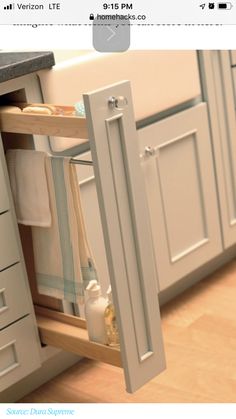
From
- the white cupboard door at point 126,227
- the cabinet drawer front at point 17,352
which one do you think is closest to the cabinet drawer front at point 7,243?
the cabinet drawer front at point 17,352

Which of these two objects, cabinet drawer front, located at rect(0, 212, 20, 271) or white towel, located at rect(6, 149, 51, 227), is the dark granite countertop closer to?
white towel, located at rect(6, 149, 51, 227)

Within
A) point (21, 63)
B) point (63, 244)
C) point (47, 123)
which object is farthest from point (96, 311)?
point (21, 63)

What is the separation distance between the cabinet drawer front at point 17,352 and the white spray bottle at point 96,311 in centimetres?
20

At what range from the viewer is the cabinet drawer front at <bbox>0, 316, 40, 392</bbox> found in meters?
1.96

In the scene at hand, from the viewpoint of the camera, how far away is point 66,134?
171cm

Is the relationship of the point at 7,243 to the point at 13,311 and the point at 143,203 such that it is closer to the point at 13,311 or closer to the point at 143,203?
the point at 13,311

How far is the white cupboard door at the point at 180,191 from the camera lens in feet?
7.65

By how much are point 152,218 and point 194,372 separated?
45cm

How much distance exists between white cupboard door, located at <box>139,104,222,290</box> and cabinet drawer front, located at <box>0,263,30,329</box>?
508 millimetres

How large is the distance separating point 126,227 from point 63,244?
0.22 meters

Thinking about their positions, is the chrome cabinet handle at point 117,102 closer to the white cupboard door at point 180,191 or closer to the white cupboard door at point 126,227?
the white cupboard door at point 126,227
